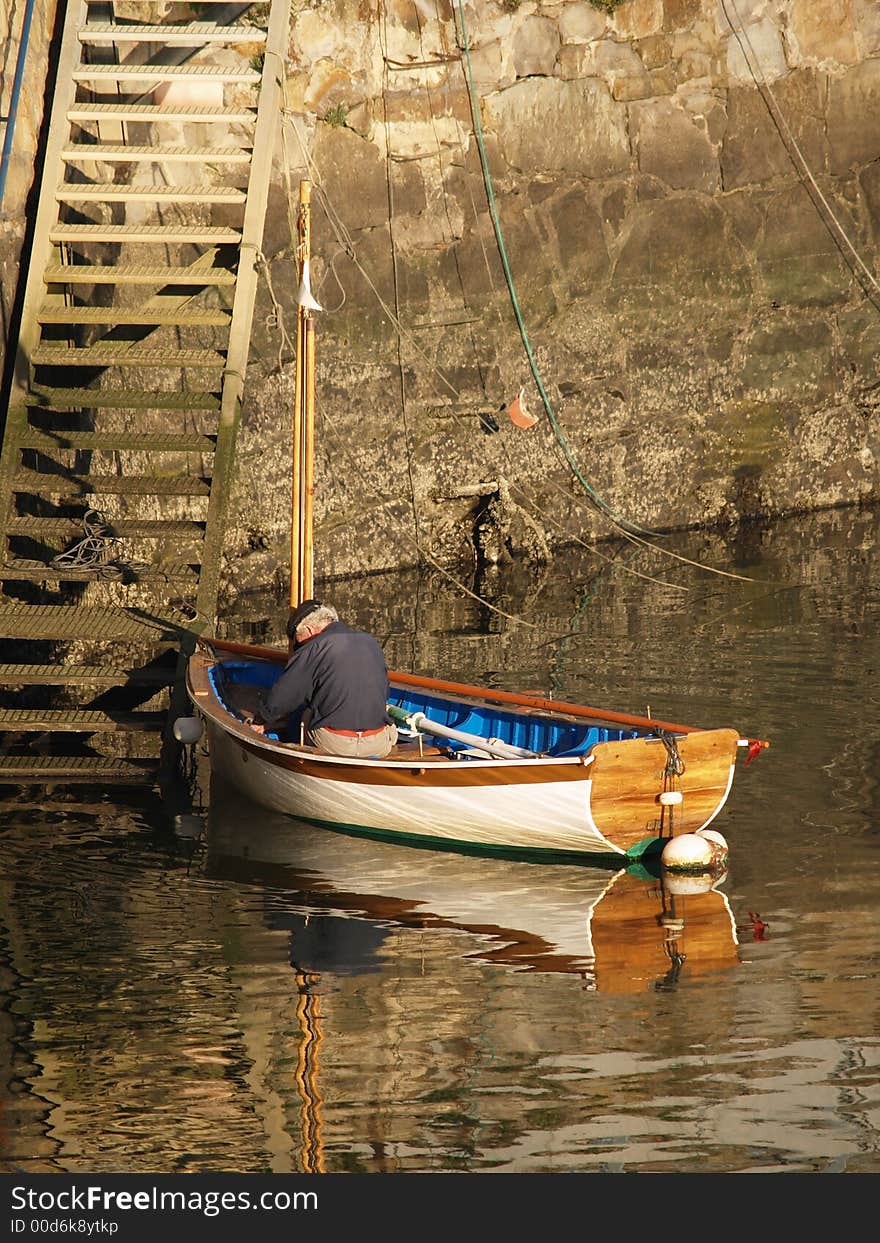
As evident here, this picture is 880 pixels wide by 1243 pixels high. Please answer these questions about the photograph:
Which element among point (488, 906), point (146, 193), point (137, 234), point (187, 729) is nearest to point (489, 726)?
point (187, 729)

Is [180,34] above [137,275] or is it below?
above

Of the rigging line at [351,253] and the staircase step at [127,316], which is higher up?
the rigging line at [351,253]

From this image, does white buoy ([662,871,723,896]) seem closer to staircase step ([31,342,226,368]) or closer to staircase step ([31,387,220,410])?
staircase step ([31,387,220,410])

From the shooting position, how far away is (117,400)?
40.2 feet

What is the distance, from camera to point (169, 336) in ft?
49.4


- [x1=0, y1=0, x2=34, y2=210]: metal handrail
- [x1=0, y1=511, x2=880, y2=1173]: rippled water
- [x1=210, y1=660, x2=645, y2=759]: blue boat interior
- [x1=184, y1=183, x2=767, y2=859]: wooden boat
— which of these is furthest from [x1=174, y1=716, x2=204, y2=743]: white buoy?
[x1=0, y1=0, x2=34, y2=210]: metal handrail

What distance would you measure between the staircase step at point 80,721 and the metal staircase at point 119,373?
0.6 inches

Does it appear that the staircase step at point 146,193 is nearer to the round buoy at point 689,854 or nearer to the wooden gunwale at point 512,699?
the wooden gunwale at point 512,699

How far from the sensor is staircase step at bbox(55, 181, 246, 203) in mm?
12812

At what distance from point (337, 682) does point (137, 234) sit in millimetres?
4442

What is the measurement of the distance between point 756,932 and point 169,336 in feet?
28.2

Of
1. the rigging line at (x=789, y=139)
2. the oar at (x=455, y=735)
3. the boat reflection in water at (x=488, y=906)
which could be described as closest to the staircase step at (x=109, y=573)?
the oar at (x=455, y=735)

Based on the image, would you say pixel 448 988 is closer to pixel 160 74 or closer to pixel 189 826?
pixel 189 826

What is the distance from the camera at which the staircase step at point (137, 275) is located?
1266 centimetres
